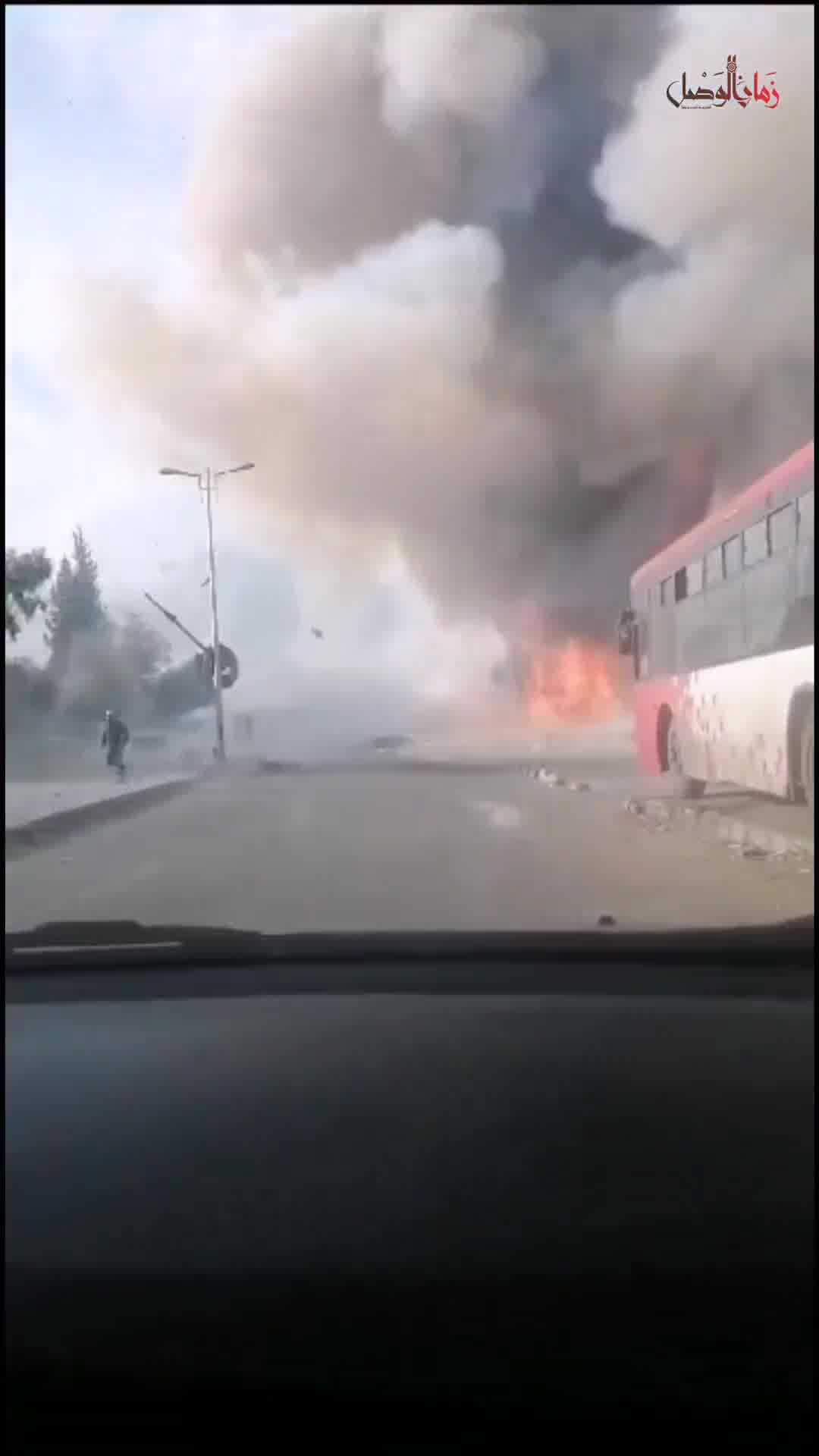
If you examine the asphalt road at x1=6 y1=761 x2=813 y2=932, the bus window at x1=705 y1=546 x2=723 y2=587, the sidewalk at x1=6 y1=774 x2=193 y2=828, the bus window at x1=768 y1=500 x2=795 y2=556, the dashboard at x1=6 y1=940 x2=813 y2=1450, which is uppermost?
the bus window at x1=768 y1=500 x2=795 y2=556

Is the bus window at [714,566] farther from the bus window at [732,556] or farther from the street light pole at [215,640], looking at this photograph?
the street light pole at [215,640]

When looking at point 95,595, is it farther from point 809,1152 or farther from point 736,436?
point 809,1152

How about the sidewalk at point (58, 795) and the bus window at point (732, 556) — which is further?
the bus window at point (732, 556)

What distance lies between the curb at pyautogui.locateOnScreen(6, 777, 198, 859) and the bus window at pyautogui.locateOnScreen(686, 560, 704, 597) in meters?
2.16

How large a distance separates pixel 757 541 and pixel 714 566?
35cm

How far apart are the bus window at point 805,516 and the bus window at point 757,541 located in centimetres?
15

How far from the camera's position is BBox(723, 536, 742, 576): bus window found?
16.5 ft

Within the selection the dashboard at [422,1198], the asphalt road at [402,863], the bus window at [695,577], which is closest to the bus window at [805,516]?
the bus window at [695,577]

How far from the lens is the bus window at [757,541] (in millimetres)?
4887

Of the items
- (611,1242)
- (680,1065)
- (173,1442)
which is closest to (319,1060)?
Answer: (680,1065)

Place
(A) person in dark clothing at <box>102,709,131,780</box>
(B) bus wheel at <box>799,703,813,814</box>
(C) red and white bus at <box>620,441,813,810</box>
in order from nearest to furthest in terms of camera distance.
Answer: (B) bus wheel at <box>799,703,813,814</box> → (C) red and white bus at <box>620,441,813,810</box> → (A) person in dark clothing at <box>102,709,131,780</box>

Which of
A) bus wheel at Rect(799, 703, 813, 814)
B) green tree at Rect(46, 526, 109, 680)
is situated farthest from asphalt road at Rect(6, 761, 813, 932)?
green tree at Rect(46, 526, 109, 680)

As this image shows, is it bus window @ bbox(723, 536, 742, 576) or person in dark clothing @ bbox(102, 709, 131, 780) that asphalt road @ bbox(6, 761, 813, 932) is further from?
bus window @ bbox(723, 536, 742, 576)

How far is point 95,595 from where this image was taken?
4.75m
